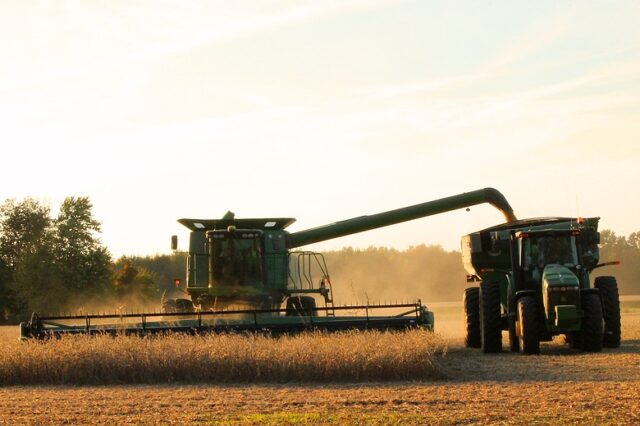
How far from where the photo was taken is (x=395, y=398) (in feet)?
36.3

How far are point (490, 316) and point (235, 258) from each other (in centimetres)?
526

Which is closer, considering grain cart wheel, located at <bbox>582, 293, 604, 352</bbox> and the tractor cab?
grain cart wheel, located at <bbox>582, 293, 604, 352</bbox>

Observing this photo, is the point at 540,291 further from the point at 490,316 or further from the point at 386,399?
the point at 386,399

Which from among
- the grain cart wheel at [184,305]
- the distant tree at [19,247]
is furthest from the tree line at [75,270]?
the grain cart wheel at [184,305]

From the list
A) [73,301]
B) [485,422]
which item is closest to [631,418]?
[485,422]

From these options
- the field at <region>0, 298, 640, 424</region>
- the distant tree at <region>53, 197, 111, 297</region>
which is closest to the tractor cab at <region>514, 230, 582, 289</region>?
the field at <region>0, 298, 640, 424</region>

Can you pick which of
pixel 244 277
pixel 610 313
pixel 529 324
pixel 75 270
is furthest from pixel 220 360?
pixel 75 270

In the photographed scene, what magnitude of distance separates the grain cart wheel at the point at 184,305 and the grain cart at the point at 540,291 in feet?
17.7

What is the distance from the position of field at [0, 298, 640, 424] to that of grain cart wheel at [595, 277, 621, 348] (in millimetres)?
2134

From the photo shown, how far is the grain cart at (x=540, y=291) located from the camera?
1569cm

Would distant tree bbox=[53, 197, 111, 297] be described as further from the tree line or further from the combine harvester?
the combine harvester

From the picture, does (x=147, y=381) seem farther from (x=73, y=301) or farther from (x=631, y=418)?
(x=73, y=301)

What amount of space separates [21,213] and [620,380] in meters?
42.4

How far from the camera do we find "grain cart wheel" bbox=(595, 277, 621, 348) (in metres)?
17.0
